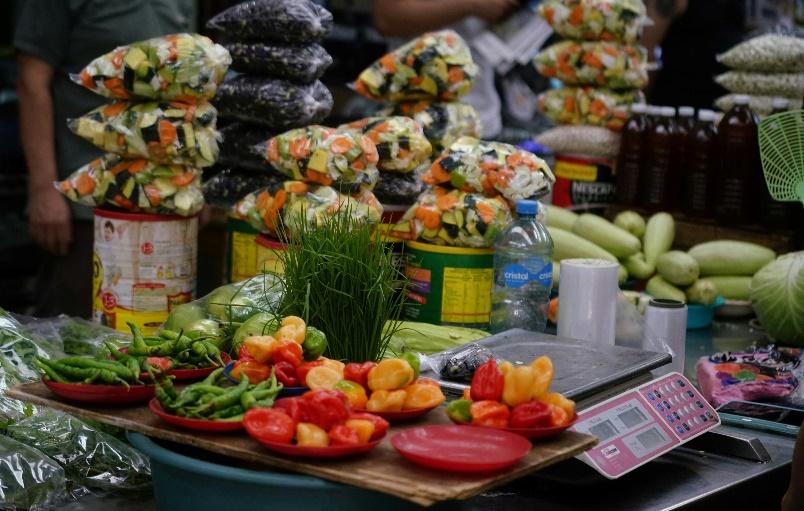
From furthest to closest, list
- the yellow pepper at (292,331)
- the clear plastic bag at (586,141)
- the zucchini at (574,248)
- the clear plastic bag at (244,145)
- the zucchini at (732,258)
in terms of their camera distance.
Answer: the clear plastic bag at (586,141) < the zucchini at (732,258) < the zucchini at (574,248) < the clear plastic bag at (244,145) < the yellow pepper at (292,331)

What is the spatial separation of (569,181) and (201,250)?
1.25 m

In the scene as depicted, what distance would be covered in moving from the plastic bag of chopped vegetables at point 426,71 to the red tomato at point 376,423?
1489mm

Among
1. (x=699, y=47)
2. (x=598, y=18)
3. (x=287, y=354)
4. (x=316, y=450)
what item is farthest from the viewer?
(x=699, y=47)

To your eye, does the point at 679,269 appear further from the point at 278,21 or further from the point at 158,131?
the point at 158,131

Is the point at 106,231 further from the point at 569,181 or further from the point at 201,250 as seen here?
the point at 569,181

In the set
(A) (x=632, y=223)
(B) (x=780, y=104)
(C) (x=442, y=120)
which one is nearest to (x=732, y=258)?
(A) (x=632, y=223)

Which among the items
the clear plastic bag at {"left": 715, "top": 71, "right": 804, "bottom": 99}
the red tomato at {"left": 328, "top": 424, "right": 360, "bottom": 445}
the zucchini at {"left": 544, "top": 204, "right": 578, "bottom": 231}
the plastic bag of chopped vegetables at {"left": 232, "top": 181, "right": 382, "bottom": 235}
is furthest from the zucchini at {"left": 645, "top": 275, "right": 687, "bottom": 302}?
the red tomato at {"left": 328, "top": 424, "right": 360, "bottom": 445}

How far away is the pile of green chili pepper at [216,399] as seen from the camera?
4.52 ft

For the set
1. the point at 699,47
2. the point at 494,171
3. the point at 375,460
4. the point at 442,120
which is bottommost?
the point at 375,460

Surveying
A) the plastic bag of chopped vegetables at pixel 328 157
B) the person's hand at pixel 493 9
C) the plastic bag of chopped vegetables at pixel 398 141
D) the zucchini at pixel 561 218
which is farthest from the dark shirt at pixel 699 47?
the plastic bag of chopped vegetables at pixel 328 157

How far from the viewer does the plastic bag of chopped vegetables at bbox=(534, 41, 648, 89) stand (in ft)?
11.2

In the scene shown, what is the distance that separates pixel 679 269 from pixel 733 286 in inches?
8.4

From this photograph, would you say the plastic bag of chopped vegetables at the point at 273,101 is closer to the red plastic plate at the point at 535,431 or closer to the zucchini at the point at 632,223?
the zucchini at the point at 632,223

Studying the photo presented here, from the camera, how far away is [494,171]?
7.73 ft
